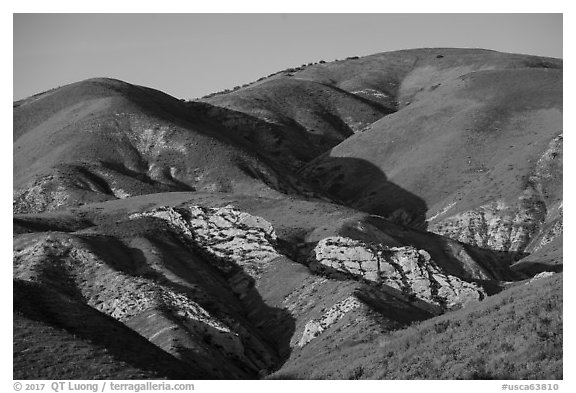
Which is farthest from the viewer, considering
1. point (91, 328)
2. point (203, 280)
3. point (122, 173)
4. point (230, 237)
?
point (122, 173)

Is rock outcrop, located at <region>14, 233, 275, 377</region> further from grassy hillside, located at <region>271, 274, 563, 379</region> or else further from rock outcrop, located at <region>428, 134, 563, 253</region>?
rock outcrop, located at <region>428, 134, 563, 253</region>

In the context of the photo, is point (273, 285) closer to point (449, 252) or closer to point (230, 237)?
point (230, 237)

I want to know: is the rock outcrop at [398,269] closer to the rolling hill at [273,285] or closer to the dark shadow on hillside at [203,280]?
the rolling hill at [273,285]

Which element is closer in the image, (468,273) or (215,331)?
(215,331)

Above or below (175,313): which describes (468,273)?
below

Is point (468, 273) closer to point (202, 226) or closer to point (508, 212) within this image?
point (202, 226)

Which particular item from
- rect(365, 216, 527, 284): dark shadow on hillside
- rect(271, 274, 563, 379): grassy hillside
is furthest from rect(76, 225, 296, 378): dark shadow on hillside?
rect(271, 274, 563, 379): grassy hillside

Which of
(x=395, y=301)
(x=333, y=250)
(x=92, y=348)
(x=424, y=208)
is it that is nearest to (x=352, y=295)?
(x=395, y=301)

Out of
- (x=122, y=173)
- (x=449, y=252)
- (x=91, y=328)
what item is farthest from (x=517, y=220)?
(x=91, y=328)
